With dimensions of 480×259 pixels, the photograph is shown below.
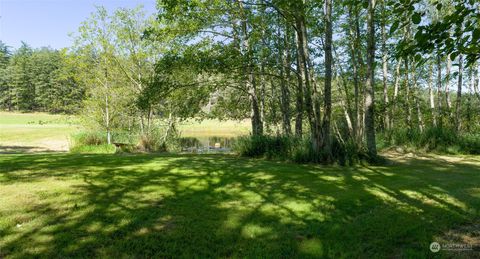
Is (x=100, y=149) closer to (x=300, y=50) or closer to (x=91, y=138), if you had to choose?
(x=91, y=138)

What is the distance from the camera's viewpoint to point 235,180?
18.4ft

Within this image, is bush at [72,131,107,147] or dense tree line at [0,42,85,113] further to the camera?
dense tree line at [0,42,85,113]

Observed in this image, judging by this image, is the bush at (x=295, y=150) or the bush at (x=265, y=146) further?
the bush at (x=265, y=146)

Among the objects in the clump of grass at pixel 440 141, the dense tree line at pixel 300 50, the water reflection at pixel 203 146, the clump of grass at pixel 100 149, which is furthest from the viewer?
the water reflection at pixel 203 146

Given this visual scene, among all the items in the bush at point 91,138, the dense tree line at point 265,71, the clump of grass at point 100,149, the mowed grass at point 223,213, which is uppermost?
the dense tree line at point 265,71

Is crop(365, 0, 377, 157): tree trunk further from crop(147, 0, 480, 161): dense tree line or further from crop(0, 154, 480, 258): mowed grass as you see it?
crop(0, 154, 480, 258): mowed grass

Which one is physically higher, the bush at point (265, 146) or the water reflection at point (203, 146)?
the bush at point (265, 146)

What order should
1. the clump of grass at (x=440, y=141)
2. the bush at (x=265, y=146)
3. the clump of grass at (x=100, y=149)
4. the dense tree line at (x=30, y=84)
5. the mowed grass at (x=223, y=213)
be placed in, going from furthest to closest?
the dense tree line at (x=30, y=84) < the clump of grass at (x=100, y=149) < the clump of grass at (x=440, y=141) < the bush at (x=265, y=146) < the mowed grass at (x=223, y=213)

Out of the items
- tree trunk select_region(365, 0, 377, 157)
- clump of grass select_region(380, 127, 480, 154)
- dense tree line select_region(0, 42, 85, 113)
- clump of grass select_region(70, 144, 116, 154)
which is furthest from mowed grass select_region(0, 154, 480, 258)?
dense tree line select_region(0, 42, 85, 113)

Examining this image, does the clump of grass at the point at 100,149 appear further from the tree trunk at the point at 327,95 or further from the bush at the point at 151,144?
the tree trunk at the point at 327,95

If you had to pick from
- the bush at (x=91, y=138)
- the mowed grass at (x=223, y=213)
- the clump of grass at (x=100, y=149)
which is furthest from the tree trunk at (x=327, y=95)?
the bush at (x=91, y=138)

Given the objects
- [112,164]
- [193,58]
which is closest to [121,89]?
[193,58]

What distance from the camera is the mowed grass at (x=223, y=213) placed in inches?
116

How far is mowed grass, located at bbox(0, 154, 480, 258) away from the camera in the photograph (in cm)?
294
